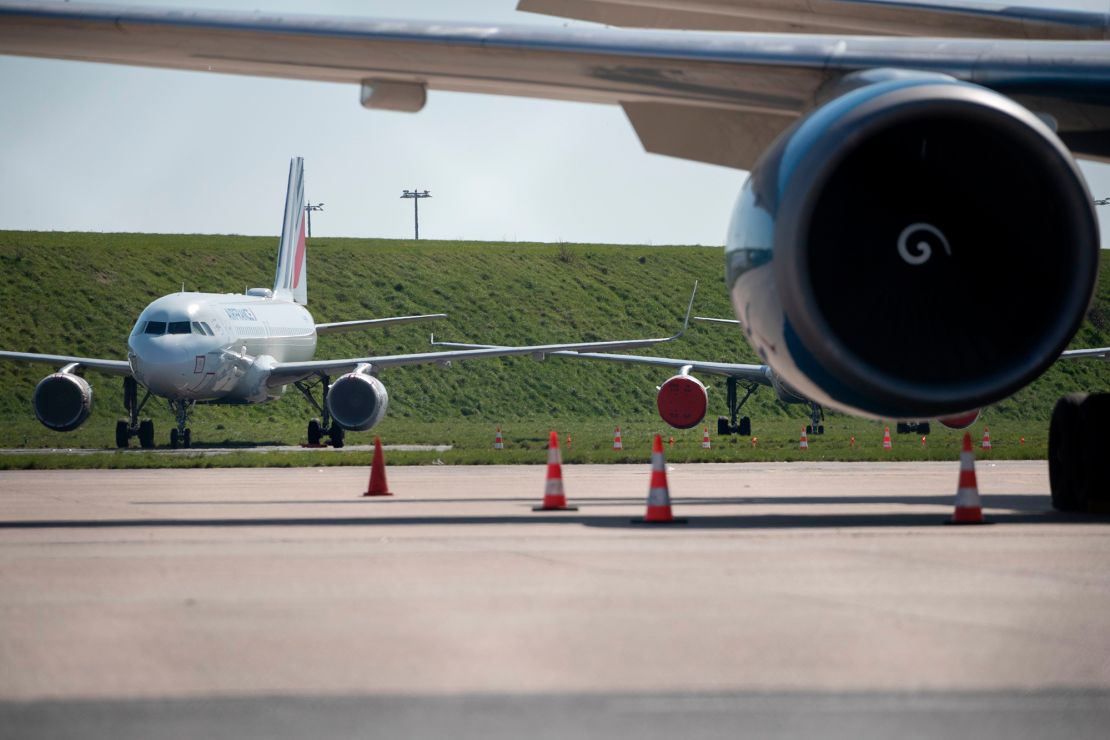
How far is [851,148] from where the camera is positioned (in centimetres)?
835

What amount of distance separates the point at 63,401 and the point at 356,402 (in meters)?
5.41

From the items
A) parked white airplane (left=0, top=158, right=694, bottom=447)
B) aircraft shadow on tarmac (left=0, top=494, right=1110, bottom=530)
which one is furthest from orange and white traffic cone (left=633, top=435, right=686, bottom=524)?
parked white airplane (left=0, top=158, right=694, bottom=447)

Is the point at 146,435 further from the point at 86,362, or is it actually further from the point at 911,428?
the point at 911,428

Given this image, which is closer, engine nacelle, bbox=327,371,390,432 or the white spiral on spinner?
the white spiral on spinner

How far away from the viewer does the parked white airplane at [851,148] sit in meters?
8.44

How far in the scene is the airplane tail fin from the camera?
3856 cm

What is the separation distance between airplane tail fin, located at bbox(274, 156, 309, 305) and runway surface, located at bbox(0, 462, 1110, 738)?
27.5 metres

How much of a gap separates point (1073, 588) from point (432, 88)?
4955mm

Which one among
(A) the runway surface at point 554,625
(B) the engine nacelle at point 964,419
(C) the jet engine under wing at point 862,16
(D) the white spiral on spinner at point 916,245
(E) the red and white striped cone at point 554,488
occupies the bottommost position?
(A) the runway surface at point 554,625

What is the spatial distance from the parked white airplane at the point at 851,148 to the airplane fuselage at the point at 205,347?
19932 millimetres

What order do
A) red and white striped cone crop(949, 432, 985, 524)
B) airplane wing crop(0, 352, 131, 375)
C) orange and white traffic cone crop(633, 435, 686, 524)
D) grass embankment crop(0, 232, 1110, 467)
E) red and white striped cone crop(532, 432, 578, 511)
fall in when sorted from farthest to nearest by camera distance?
grass embankment crop(0, 232, 1110, 467) → airplane wing crop(0, 352, 131, 375) → red and white striped cone crop(532, 432, 578, 511) → orange and white traffic cone crop(633, 435, 686, 524) → red and white striped cone crop(949, 432, 985, 524)

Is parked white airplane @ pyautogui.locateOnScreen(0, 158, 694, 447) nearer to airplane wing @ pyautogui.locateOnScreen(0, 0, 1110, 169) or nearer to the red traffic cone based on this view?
the red traffic cone

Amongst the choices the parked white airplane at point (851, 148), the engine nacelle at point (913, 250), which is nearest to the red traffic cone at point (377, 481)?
the parked white airplane at point (851, 148)

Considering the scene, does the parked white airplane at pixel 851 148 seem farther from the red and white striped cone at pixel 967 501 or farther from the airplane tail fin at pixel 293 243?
the airplane tail fin at pixel 293 243
